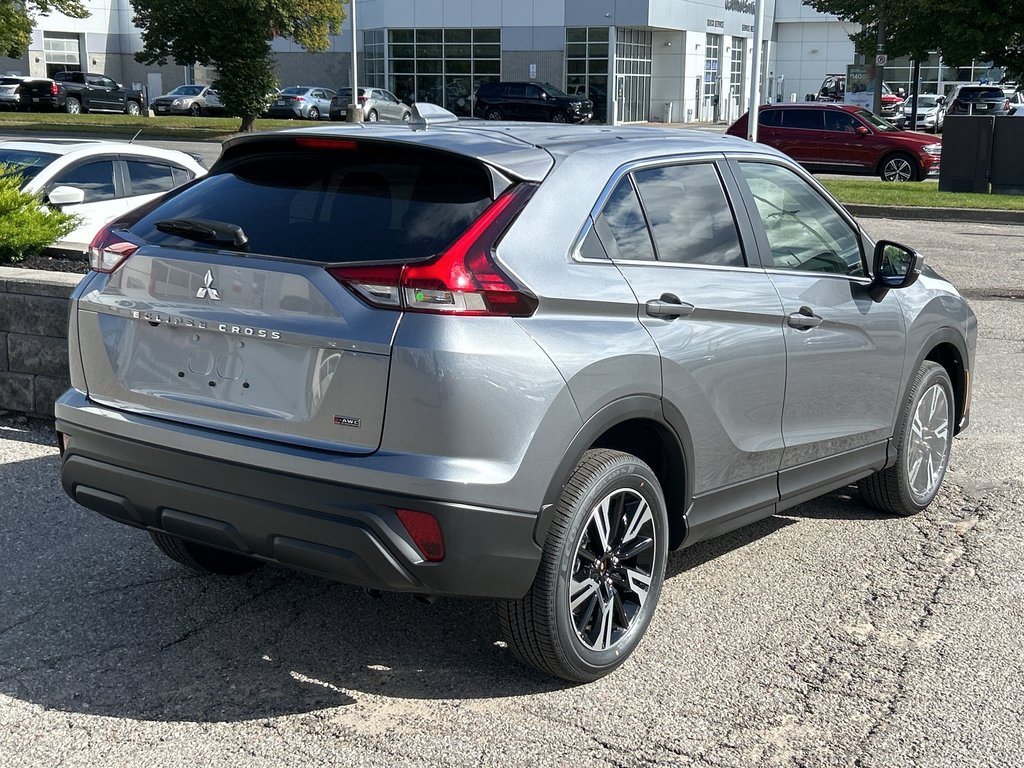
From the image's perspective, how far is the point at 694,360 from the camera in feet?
14.2

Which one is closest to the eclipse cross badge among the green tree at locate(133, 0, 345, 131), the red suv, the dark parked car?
the red suv

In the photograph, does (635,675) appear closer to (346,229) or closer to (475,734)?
(475,734)

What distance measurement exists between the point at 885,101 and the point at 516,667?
5504 centimetres

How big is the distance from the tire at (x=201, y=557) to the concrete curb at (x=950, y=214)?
56.7 ft

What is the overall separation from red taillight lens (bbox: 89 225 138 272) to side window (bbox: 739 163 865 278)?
2348 millimetres

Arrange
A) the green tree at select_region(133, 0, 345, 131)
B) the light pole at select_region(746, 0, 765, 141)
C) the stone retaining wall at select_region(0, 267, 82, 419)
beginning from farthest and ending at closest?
the green tree at select_region(133, 0, 345, 131), the light pole at select_region(746, 0, 765, 141), the stone retaining wall at select_region(0, 267, 82, 419)

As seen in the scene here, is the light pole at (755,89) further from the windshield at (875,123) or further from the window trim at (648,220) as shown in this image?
the window trim at (648,220)

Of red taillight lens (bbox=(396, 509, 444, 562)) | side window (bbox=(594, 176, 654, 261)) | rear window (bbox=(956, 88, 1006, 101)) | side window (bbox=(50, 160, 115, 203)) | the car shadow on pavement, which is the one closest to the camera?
red taillight lens (bbox=(396, 509, 444, 562))

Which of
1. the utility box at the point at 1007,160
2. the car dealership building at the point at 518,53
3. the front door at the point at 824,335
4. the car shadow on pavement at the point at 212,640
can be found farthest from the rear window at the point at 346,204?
the car dealership building at the point at 518,53

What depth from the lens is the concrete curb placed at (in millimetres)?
20016

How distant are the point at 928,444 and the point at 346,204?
343cm

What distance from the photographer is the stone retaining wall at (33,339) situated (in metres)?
7.12

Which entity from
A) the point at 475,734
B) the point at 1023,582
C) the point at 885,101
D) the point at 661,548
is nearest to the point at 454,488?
the point at 475,734

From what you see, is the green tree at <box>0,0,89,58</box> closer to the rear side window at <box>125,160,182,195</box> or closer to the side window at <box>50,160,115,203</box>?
the rear side window at <box>125,160,182,195</box>
